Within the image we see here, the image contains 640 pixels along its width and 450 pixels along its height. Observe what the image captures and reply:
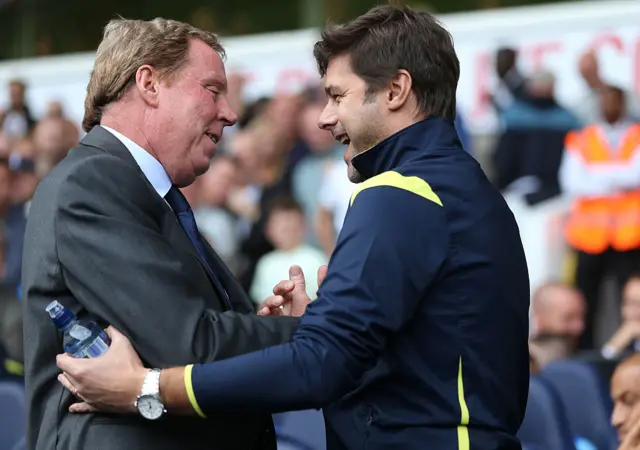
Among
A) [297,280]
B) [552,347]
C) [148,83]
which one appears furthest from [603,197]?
[148,83]

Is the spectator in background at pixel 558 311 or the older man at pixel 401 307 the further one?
the spectator in background at pixel 558 311

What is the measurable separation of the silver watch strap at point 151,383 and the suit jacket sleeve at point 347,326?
0.23 feet

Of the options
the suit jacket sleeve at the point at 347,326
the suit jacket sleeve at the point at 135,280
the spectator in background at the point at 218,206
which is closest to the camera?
the suit jacket sleeve at the point at 347,326

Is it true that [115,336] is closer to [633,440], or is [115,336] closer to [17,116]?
[633,440]

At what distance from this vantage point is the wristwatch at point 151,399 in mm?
2418

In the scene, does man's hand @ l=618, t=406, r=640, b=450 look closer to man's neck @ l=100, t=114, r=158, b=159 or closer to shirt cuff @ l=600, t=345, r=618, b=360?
shirt cuff @ l=600, t=345, r=618, b=360

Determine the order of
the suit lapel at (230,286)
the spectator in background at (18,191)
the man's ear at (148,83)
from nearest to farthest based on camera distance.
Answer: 1. the man's ear at (148,83)
2. the suit lapel at (230,286)
3. the spectator in background at (18,191)

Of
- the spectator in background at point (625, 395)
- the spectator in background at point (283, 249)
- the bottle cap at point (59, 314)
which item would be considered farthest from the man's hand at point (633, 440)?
the spectator in background at point (283, 249)

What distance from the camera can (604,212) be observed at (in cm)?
646

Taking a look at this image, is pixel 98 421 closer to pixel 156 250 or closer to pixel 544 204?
pixel 156 250

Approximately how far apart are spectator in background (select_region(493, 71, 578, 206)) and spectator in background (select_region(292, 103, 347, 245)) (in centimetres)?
108

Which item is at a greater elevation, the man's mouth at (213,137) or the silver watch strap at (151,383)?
the man's mouth at (213,137)

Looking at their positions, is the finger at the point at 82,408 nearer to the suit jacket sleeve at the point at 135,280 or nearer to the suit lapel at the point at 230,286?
the suit jacket sleeve at the point at 135,280

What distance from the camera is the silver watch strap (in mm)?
2416
